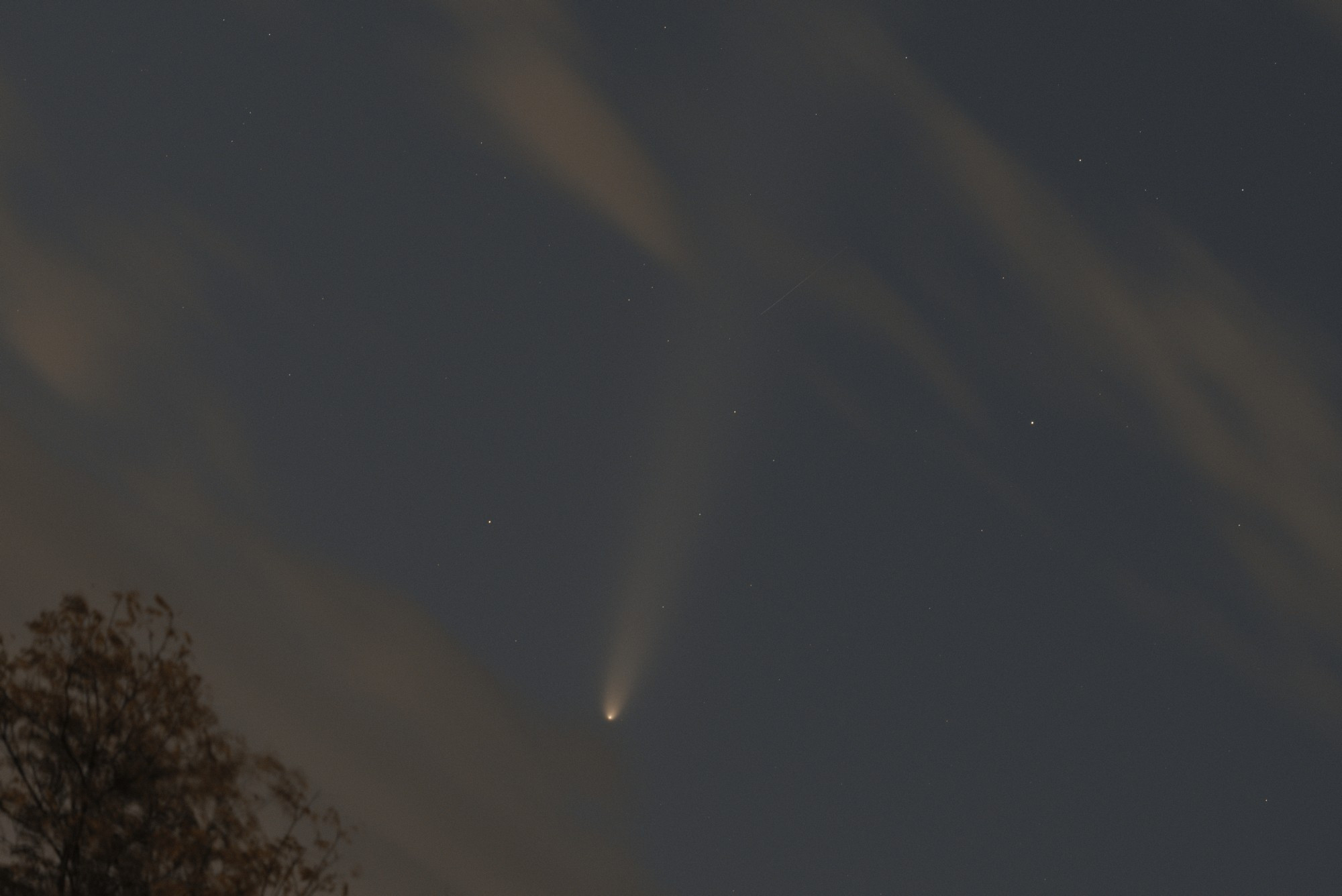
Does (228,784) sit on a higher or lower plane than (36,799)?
higher

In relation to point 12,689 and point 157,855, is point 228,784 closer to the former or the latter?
point 157,855

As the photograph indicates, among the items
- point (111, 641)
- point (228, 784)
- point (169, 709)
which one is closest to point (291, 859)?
point (228, 784)

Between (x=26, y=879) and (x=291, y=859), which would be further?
(x=291, y=859)

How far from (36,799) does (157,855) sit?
1970 millimetres

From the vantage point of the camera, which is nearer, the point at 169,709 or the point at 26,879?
the point at 26,879

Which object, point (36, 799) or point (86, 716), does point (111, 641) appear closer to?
point (86, 716)

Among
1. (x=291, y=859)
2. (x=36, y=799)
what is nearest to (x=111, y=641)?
(x=36, y=799)

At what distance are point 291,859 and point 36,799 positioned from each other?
3.85m

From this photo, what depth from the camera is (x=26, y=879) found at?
19.5 meters

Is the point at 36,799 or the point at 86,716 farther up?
the point at 86,716

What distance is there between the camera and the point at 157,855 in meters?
20.0

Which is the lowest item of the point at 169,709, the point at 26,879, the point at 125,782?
the point at 26,879

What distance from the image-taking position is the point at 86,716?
20828 millimetres

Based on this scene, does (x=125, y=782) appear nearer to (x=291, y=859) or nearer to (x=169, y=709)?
(x=169, y=709)
